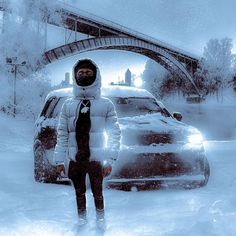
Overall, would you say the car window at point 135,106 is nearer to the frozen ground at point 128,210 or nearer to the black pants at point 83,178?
the frozen ground at point 128,210

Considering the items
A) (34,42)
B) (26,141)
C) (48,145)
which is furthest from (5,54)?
(48,145)

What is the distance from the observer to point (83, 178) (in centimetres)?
333

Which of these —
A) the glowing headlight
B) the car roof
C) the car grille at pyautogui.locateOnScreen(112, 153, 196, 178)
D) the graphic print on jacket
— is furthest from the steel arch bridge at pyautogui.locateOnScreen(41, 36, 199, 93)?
the graphic print on jacket

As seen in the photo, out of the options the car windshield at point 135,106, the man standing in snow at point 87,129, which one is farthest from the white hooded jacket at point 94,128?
the car windshield at point 135,106

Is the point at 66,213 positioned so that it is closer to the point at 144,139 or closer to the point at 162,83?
the point at 144,139

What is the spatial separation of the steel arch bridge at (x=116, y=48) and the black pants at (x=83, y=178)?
25.0 meters

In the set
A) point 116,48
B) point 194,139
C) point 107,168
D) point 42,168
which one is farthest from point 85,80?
point 116,48

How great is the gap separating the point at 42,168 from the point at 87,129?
5.06ft

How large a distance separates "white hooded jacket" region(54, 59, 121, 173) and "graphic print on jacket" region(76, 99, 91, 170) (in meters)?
0.02

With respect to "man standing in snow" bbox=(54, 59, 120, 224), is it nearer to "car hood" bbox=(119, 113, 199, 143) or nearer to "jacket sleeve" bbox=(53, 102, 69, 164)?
"jacket sleeve" bbox=(53, 102, 69, 164)

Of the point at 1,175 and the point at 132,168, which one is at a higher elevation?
the point at 132,168

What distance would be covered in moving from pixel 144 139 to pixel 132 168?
336 mm

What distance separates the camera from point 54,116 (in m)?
4.84

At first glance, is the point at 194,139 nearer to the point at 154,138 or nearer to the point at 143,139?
the point at 154,138
